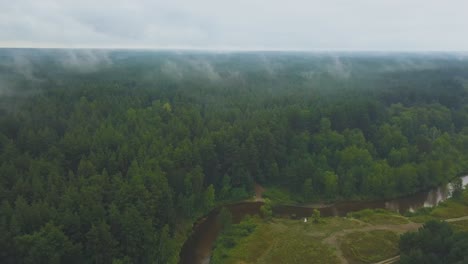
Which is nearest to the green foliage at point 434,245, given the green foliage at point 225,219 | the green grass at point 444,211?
the green grass at point 444,211

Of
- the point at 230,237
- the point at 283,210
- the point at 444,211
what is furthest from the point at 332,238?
the point at 444,211

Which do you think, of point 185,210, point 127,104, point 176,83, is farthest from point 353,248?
point 176,83

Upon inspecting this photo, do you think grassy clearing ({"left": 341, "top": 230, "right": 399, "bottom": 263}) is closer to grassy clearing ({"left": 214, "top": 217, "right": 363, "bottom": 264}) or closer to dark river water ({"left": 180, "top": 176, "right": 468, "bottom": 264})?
grassy clearing ({"left": 214, "top": 217, "right": 363, "bottom": 264})

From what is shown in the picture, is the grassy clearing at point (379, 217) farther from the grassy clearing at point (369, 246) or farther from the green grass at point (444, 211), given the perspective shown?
the grassy clearing at point (369, 246)

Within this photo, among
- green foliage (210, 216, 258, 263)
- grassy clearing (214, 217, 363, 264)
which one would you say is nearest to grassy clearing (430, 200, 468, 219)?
grassy clearing (214, 217, 363, 264)

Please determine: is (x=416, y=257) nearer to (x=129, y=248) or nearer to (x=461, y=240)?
(x=461, y=240)
